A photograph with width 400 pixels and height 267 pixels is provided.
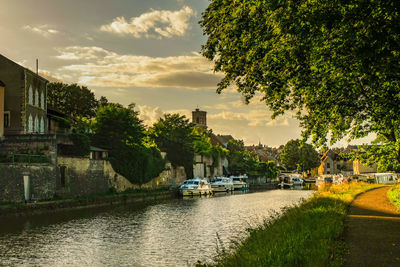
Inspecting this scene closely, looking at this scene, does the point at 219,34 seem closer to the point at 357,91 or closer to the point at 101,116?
the point at 357,91

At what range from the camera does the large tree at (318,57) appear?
9523mm

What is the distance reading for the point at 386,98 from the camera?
12.4 metres

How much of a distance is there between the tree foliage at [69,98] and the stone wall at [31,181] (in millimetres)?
31943

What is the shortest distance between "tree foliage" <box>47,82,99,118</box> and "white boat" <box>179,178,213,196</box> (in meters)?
21.5

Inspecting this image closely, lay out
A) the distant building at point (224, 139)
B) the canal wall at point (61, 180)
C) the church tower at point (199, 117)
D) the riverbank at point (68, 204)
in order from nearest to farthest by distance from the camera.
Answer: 1. the riverbank at point (68, 204)
2. the canal wall at point (61, 180)
3. the distant building at point (224, 139)
4. the church tower at point (199, 117)

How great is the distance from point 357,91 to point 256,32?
13.2 feet

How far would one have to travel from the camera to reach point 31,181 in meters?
32.6

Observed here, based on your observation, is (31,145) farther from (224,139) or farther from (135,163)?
(224,139)

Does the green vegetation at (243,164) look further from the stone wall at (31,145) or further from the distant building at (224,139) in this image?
the stone wall at (31,145)

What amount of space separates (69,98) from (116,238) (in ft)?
159

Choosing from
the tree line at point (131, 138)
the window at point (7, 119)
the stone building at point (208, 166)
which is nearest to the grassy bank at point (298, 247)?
the tree line at point (131, 138)

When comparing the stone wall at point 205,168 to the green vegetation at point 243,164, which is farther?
the green vegetation at point 243,164

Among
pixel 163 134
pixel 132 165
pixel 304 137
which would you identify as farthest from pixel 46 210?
pixel 163 134

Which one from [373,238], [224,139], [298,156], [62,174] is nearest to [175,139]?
[62,174]
